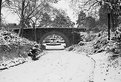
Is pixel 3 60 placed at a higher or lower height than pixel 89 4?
lower

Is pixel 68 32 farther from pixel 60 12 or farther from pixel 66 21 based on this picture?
pixel 66 21

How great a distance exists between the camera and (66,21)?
245 feet

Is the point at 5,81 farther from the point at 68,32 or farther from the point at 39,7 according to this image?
the point at 68,32

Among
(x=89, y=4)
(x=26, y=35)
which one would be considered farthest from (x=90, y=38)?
(x=26, y=35)

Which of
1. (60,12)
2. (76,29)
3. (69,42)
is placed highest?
(60,12)

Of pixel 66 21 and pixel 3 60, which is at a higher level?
pixel 66 21

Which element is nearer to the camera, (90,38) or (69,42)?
(90,38)

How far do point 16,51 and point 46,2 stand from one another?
501 inches

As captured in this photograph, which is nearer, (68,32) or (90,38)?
(90,38)

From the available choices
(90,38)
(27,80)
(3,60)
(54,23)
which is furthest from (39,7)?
(54,23)

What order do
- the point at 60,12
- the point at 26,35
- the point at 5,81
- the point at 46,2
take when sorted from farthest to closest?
the point at 26,35 < the point at 60,12 < the point at 46,2 < the point at 5,81

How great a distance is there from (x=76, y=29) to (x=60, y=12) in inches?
550

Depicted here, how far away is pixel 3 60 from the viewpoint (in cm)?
1199

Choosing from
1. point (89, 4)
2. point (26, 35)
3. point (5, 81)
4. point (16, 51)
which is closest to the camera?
point (5, 81)
